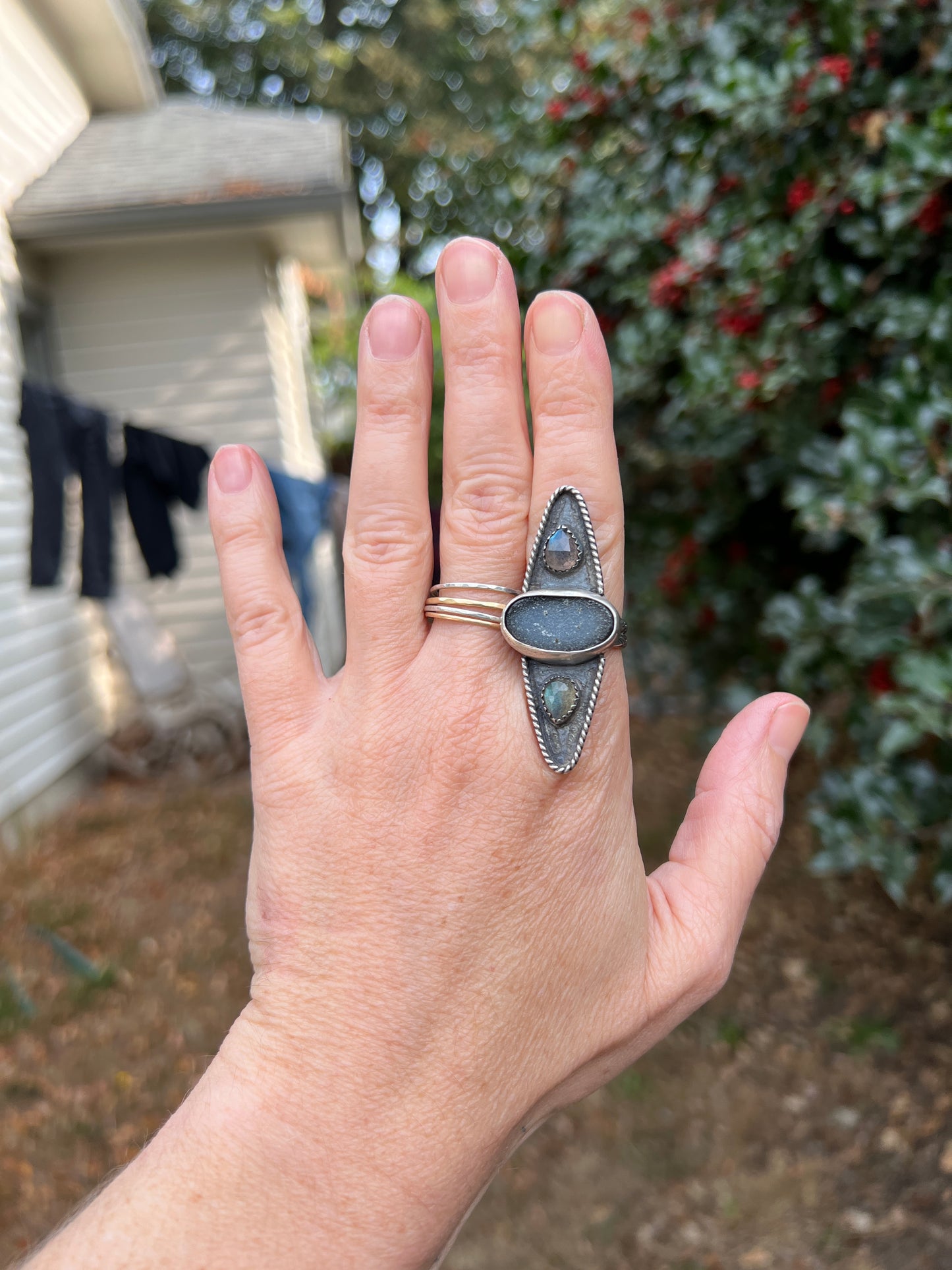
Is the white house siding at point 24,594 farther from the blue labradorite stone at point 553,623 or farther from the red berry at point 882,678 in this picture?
the blue labradorite stone at point 553,623

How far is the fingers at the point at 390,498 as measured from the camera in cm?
107

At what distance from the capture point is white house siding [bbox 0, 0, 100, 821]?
191 inches

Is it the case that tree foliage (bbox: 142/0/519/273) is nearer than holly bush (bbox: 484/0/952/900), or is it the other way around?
holly bush (bbox: 484/0/952/900)

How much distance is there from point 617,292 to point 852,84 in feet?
2.47

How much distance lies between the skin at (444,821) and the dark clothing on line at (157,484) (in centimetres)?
250

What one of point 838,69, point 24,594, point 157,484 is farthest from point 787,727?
point 24,594

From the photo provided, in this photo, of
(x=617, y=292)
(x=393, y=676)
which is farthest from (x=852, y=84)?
(x=393, y=676)

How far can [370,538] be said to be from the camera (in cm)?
109

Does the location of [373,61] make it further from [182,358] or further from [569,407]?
[569,407]

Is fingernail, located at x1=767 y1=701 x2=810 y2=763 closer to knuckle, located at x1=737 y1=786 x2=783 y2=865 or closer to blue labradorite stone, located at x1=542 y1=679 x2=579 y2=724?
knuckle, located at x1=737 y1=786 x2=783 y2=865

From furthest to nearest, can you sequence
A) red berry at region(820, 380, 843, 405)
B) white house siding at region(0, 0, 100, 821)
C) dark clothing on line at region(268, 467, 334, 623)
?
white house siding at region(0, 0, 100, 821), dark clothing on line at region(268, 467, 334, 623), red berry at region(820, 380, 843, 405)

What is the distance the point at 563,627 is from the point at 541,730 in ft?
0.40

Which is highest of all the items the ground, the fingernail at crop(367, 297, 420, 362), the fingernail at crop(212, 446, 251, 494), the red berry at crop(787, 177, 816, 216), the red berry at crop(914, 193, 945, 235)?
the red berry at crop(787, 177, 816, 216)

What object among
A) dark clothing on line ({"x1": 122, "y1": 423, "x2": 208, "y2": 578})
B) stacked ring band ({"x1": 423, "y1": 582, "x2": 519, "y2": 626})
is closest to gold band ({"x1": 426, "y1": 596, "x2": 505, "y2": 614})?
stacked ring band ({"x1": 423, "y1": 582, "x2": 519, "y2": 626})
